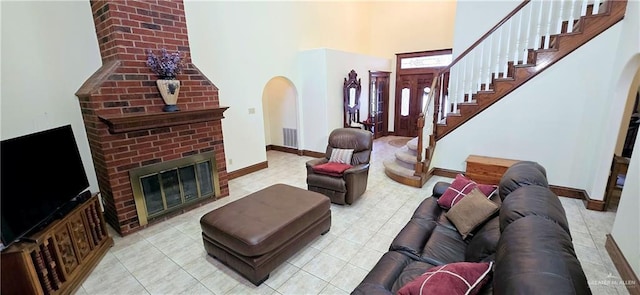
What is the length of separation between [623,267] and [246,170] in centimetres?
496

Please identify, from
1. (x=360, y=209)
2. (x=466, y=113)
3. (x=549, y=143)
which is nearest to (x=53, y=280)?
(x=360, y=209)

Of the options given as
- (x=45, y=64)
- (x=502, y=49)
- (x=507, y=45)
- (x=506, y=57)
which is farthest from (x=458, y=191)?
(x=45, y=64)

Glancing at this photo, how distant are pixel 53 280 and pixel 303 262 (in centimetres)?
201

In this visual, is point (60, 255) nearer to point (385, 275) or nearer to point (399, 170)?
point (385, 275)

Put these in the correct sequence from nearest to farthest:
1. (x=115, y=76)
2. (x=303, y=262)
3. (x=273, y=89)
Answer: (x=303, y=262)
(x=115, y=76)
(x=273, y=89)

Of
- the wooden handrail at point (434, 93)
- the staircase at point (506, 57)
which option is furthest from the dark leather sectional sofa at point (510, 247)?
the staircase at point (506, 57)

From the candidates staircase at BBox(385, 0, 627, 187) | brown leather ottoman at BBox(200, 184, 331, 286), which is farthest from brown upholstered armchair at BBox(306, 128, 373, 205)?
staircase at BBox(385, 0, 627, 187)

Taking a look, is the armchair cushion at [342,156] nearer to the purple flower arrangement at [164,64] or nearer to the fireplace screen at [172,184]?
the fireplace screen at [172,184]

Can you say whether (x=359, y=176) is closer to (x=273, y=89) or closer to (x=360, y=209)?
(x=360, y=209)

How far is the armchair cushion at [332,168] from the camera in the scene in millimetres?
3643

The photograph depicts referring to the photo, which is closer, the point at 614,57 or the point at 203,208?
the point at 614,57

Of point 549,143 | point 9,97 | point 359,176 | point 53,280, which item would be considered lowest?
point 53,280

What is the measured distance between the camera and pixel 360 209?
363 centimetres

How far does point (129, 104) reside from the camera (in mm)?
3051
